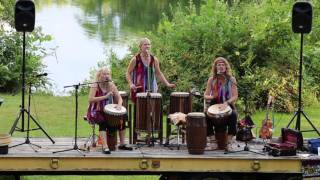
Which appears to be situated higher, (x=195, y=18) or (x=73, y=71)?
(x=195, y=18)

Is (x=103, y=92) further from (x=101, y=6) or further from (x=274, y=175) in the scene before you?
(x=101, y=6)

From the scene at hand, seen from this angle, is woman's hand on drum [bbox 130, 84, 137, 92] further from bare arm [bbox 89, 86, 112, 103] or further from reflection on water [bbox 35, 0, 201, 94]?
reflection on water [bbox 35, 0, 201, 94]

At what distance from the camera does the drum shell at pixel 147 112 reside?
28.3ft

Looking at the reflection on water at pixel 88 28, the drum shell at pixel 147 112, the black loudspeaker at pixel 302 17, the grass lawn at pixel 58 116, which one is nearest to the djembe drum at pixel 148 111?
the drum shell at pixel 147 112

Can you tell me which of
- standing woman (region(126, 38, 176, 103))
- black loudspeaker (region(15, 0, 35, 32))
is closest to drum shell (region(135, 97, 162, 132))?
standing woman (region(126, 38, 176, 103))

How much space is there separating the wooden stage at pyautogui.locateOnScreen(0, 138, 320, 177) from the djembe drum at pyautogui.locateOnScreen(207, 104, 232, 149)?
260 mm

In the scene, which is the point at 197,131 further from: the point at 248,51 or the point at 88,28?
the point at 88,28

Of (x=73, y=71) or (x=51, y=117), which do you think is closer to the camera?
(x=51, y=117)

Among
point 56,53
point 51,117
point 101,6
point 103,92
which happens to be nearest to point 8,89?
point 51,117

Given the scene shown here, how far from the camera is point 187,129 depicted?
26.9ft

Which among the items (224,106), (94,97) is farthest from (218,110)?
(94,97)

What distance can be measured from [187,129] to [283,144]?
1.27m

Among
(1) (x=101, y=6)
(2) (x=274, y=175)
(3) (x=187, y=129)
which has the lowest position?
(2) (x=274, y=175)

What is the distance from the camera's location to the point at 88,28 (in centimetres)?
2914
